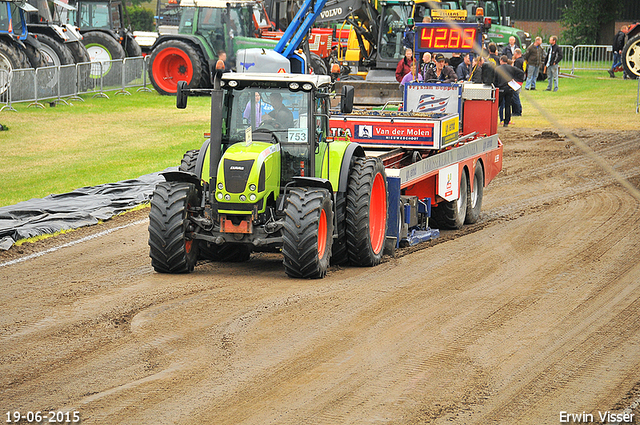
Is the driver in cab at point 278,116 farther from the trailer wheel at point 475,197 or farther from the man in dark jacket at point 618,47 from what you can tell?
the man in dark jacket at point 618,47

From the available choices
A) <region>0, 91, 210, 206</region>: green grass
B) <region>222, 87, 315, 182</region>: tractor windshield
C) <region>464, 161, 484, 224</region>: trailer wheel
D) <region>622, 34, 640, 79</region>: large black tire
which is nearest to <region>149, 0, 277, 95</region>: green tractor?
<region>0, 91, 210, 206</region>: green grass

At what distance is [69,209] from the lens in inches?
500

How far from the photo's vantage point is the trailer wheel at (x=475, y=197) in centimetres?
1316

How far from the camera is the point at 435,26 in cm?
1616

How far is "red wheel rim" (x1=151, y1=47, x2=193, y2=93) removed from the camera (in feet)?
90.7

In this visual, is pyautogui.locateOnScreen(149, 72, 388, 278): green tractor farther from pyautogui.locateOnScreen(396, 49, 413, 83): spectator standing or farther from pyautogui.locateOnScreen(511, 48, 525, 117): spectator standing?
pyautogui.locateOnScreen(511, 48, 525, 117): spectator standing

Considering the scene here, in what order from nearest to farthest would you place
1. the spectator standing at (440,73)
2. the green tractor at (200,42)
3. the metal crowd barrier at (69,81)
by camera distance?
the spectator standing at (440,73), the metal crowd barrier at (69,81), the green tractor at (200,42)

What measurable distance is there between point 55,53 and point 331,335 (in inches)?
827

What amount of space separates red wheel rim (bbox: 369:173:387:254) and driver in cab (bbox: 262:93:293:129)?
1416 millimetres

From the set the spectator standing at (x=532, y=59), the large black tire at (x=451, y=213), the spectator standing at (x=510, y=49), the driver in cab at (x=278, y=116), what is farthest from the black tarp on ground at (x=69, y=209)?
the spectator standing at (x=532, y=59)

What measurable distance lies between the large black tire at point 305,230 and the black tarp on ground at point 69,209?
3335mm

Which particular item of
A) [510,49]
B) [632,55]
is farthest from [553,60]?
[510,49]

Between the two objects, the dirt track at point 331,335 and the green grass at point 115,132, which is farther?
the green grass at point 115,132

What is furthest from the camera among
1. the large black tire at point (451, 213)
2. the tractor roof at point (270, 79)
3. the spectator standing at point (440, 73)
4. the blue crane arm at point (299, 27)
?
the blue crane arm at point (299, 27)
